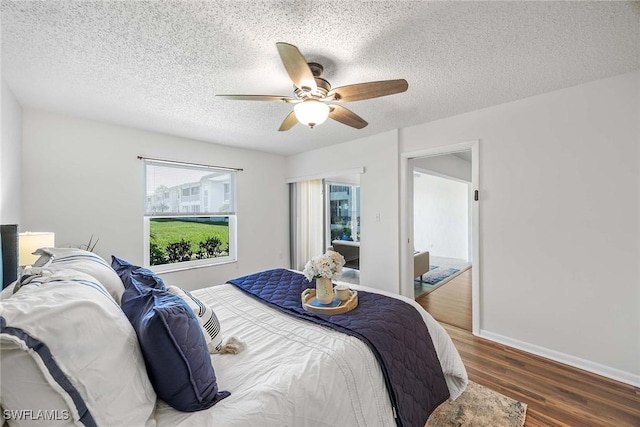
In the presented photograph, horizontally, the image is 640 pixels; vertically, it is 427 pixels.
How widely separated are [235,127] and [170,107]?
0.75 metres

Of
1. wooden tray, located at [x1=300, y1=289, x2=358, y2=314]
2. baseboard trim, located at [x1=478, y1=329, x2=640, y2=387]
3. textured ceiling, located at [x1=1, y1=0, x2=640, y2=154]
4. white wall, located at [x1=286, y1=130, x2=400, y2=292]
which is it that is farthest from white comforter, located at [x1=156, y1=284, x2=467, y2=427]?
white wall, located at [x1=286, y1=130, x2=400, y2=292]

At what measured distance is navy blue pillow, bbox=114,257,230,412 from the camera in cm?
87

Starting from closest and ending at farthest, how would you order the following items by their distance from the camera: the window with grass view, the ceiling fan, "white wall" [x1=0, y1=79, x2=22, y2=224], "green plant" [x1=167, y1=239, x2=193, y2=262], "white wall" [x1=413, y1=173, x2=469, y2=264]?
1. the ceiling fan
2. "white wall" [x1=0, y1=79, x2=22, y2=224]
3. the window with grass view
4. "green plant" [x1=167, y1=239, x2=193, y2=262]
5. "white wall" [x1=413, y1=173, x2=469, y2=264]

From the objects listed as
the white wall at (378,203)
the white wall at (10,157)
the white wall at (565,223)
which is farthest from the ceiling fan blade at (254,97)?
the white wall at (565,223)

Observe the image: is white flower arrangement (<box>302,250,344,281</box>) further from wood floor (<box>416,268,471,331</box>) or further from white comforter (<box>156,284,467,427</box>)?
wood floor (<box>416,268,471,331</box>)

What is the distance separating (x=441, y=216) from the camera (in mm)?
6988

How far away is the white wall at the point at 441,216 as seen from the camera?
6.68m

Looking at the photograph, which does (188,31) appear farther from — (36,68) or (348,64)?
(36,68)

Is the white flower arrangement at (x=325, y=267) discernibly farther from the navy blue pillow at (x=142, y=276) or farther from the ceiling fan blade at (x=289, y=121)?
the ceiling fan blade at (x=289, y=121)

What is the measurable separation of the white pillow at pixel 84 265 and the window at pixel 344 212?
4.16 meters

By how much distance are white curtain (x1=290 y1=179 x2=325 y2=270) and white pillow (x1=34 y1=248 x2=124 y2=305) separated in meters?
3.42

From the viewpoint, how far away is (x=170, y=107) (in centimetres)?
250

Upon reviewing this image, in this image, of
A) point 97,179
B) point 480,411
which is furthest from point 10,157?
point 480,411

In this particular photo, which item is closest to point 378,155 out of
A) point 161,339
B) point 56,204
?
point 161,339
